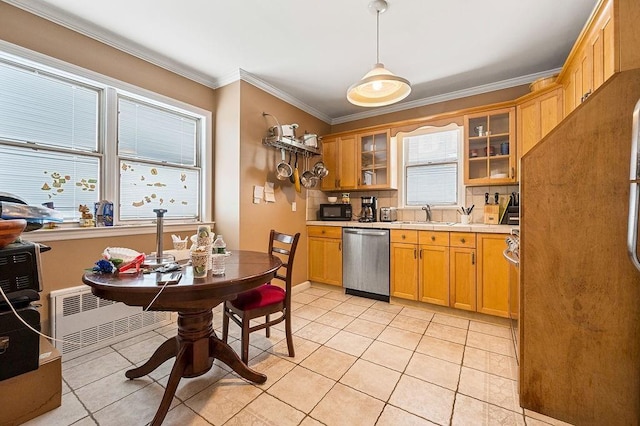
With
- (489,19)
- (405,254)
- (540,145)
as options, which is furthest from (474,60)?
(405,254)

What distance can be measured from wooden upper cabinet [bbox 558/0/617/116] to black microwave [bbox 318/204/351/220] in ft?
8.18

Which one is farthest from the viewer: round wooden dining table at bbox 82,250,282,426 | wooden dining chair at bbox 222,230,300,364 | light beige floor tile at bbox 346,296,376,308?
light beige floor tile at bbox 346,296,376,308

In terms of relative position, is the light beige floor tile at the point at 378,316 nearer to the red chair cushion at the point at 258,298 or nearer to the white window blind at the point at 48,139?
the red chair cushion at the point at 258,298

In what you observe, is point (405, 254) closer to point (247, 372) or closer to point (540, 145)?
point (540, 145)

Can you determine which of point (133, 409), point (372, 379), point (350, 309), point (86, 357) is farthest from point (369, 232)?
point (86, 357)

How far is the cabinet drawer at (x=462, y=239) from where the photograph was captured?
2709mm

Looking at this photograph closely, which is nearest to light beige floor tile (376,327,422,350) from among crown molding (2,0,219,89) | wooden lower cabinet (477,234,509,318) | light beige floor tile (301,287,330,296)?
wooden lower cabinet (477,234,509,318)

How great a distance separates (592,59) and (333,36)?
191 centimetres

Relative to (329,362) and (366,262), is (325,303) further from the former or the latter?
(329,362)

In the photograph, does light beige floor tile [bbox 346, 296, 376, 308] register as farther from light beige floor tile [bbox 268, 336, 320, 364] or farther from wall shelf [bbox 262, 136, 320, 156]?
wall shelf [bbox 262, 136, 320, 156]

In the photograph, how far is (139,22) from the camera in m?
2.15

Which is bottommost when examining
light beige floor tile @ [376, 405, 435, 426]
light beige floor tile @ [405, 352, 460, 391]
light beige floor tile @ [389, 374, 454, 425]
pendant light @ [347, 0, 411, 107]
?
light beige floor tile @ [376, 405, 435, 426]

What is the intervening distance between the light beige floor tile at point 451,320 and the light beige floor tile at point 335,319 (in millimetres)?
891

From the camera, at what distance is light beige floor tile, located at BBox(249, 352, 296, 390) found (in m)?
1.76
